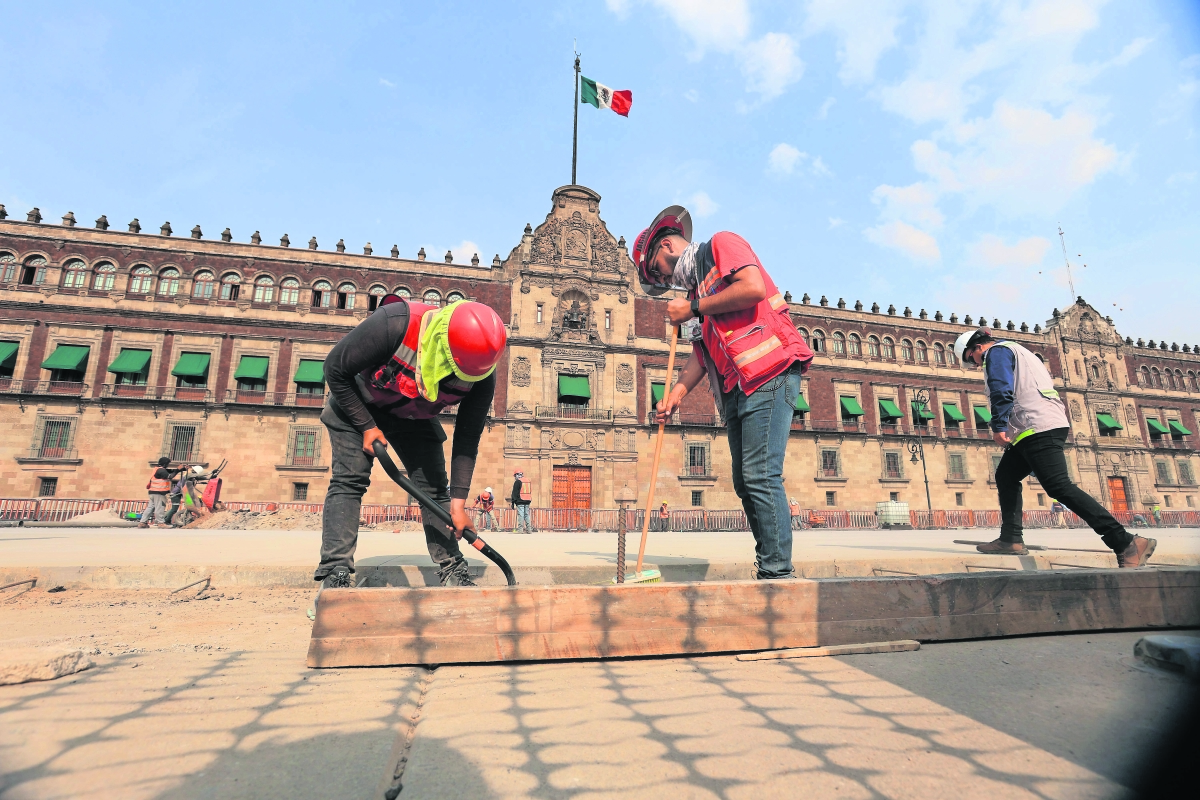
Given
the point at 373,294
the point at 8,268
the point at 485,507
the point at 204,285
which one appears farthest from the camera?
the point at 373,294

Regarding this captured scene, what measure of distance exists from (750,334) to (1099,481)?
37.8m

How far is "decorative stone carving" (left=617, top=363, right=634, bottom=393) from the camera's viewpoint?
79.8ft

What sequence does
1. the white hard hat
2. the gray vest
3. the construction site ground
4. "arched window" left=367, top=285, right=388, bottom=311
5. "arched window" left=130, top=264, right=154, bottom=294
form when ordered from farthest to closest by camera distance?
"arched window" left=367, top=285, right=388, bottom=311
"arched window" left=130, top=264, right=154, bottom=294
the white hard hat
the gray vest
the construction site ground

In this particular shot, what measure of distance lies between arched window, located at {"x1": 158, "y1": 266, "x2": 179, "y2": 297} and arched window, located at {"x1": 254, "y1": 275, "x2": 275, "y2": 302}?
2929mm

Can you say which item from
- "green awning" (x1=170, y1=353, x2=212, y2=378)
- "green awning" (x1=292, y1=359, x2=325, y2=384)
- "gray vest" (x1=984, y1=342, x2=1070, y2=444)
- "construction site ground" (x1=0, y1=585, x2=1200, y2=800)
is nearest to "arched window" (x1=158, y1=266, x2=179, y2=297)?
"green awning" (x1=170, y1=353, x2=212, y2=378)

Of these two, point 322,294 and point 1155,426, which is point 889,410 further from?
point 322,294

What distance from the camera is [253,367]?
22016 millimetres

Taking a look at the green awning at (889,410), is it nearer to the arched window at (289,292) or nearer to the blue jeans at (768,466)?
the arched window at (289,292)

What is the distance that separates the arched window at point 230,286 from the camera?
2286 cm

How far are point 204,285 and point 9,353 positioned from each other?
6841 millimetres

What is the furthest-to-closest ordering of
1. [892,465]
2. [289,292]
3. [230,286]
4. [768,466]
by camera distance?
[892,465] → [289,292] → [230,286] → [768,466]

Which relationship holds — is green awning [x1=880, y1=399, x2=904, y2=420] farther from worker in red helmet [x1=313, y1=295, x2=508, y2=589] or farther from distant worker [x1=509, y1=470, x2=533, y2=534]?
worker in red helmet [x1=313, y1=295, x2=508, y2=589]

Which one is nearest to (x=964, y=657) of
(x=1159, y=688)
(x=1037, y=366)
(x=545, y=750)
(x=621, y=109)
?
(x=1159, y=688)

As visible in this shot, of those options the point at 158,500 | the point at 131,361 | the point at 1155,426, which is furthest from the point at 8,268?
the point at 1155,426
